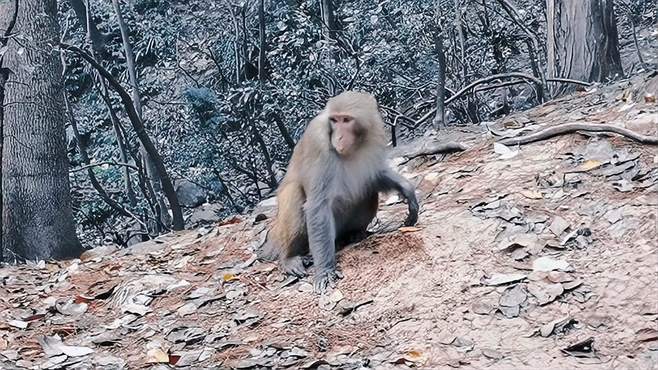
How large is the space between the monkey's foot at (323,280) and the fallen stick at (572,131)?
1965 mm

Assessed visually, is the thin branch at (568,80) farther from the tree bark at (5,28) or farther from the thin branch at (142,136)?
the tree bark at (5,28)

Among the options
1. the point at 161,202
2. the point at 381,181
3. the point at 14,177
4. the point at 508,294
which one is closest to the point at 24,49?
the point at 14,177

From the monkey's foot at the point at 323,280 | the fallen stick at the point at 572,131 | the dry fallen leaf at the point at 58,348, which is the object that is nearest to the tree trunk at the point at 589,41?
the fallen stick at the point at 572,131

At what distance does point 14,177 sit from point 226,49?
473 centimetres

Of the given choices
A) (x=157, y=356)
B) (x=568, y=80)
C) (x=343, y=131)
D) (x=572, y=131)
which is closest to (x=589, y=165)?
(x=572, y=131)

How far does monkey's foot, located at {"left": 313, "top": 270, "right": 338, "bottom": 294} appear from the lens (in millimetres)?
5059

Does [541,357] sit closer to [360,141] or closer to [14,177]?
[360,141]

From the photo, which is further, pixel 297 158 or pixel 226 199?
pixel 226 199

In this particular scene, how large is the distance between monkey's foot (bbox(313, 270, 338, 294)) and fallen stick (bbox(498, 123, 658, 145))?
1965 millimetres

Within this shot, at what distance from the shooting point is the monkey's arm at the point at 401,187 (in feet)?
17.7

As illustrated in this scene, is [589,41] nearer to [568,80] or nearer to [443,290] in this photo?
[568,80]

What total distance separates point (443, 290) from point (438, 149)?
2573 millimetres

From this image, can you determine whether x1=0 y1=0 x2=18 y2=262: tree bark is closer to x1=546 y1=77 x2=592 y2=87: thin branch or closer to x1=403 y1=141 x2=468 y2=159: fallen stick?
x1=403 y1=141 x2=468 y2=159: fallen stick

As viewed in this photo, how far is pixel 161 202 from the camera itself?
11.6 m
